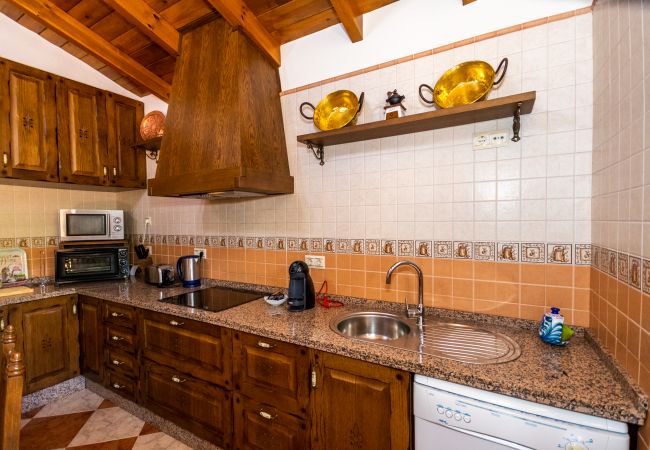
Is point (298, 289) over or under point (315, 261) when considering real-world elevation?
under

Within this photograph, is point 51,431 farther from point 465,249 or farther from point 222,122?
point 465,249

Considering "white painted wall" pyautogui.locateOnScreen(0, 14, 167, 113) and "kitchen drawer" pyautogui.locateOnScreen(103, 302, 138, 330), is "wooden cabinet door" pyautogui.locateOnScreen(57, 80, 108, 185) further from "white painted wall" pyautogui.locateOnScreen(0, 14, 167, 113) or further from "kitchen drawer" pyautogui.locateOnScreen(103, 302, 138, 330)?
"kitchen drawer" pyautogui.locateOnScreen(103, 302, 138, 330)

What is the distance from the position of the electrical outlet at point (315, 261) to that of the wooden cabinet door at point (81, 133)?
6.67 feet

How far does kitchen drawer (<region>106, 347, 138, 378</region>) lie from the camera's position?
6.73 feet

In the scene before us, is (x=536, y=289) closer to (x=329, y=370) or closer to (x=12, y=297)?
(x=329, y=370)

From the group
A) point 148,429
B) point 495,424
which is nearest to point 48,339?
point 148,429

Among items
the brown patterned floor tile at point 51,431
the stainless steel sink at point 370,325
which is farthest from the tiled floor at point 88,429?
the stainless steel sink at point 370,325

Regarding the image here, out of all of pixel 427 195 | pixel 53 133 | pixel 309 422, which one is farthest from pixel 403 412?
pixel 53 133

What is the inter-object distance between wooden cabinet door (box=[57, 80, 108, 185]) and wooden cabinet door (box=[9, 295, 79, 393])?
0.99 m

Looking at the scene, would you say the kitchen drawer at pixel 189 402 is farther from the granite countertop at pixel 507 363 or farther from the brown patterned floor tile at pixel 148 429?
the granite countertop at pixel 507 363

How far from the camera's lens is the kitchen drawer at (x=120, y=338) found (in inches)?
80.4

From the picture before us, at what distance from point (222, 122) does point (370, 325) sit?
141 centimetres

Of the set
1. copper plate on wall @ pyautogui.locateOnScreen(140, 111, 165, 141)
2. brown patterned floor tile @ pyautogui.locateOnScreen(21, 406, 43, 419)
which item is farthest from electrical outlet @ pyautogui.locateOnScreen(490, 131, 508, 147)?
brown patterned floor tile @ pyautogui.locateOnScreen(21, 406, 43, 419)

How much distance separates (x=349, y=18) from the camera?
167cm
